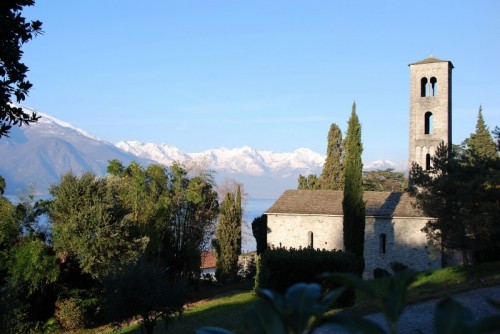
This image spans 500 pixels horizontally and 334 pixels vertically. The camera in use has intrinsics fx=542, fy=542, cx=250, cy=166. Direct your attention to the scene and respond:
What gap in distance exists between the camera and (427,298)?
54.1ft

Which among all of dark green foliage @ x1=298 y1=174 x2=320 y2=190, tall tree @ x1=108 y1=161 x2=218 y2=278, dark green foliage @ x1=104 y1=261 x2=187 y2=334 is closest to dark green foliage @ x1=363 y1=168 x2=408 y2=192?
dark green foliage @ x1=298 y1=174 x2=320 y2=190

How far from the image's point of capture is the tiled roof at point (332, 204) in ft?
120

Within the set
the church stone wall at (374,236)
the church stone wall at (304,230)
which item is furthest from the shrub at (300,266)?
the church stone wall at (304,230)

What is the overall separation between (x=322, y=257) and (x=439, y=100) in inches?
969

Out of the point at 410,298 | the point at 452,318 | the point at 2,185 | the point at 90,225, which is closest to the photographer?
the point at 452,318

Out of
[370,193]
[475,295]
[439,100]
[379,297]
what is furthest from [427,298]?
[439,100]

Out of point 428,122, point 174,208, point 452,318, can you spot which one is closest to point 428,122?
point 428,122

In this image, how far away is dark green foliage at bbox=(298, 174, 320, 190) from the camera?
57.0 m

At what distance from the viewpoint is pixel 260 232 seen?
41.7 metres

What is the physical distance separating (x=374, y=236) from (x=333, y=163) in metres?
19.3

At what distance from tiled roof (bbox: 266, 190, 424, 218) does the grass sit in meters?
7.90

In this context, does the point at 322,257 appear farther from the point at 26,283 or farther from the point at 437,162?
the point at 26,283

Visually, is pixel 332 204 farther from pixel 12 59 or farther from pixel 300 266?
pixel 12 59

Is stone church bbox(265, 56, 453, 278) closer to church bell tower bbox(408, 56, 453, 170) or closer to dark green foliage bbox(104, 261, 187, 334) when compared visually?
church bell tower bbox(408, 56, 453, 170)
